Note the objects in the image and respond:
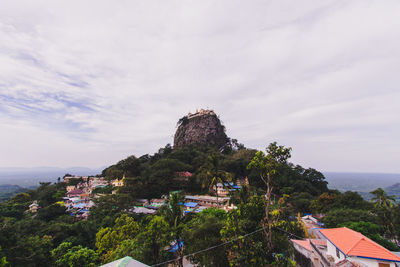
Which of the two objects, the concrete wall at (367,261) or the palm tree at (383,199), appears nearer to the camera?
the concrete wall at (367,261)

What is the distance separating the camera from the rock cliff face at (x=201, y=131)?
65.4m

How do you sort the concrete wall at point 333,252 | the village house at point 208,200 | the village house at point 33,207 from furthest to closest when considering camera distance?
1. the village house at point 33,207
2. the village house at point 208,200
3. the concrete wall at point 333,252

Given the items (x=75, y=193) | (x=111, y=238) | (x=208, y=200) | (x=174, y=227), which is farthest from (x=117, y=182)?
(x=174, y=227)

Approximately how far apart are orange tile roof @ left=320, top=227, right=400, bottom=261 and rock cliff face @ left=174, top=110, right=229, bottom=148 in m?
52.1

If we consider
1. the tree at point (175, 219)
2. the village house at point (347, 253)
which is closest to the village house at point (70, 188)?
the tree at point (175, 219)

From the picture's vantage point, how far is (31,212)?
107 feet

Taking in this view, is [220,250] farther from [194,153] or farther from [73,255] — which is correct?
[194,153]

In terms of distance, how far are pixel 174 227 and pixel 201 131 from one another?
177 feet

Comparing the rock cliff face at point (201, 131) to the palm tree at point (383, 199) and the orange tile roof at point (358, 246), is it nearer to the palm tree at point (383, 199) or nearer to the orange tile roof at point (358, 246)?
the palm tree at point (383, 199)

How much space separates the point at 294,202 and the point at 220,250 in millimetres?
26383

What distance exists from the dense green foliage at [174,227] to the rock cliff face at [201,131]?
26.5 meters

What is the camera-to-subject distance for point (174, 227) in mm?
Answer: 13047

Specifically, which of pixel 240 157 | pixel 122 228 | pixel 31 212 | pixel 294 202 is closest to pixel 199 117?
pixel 240 157

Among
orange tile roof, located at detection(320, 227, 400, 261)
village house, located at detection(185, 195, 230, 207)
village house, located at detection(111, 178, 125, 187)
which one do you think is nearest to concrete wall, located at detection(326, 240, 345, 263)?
orange tile roof, located at detection(320, 227, 400, 261)
